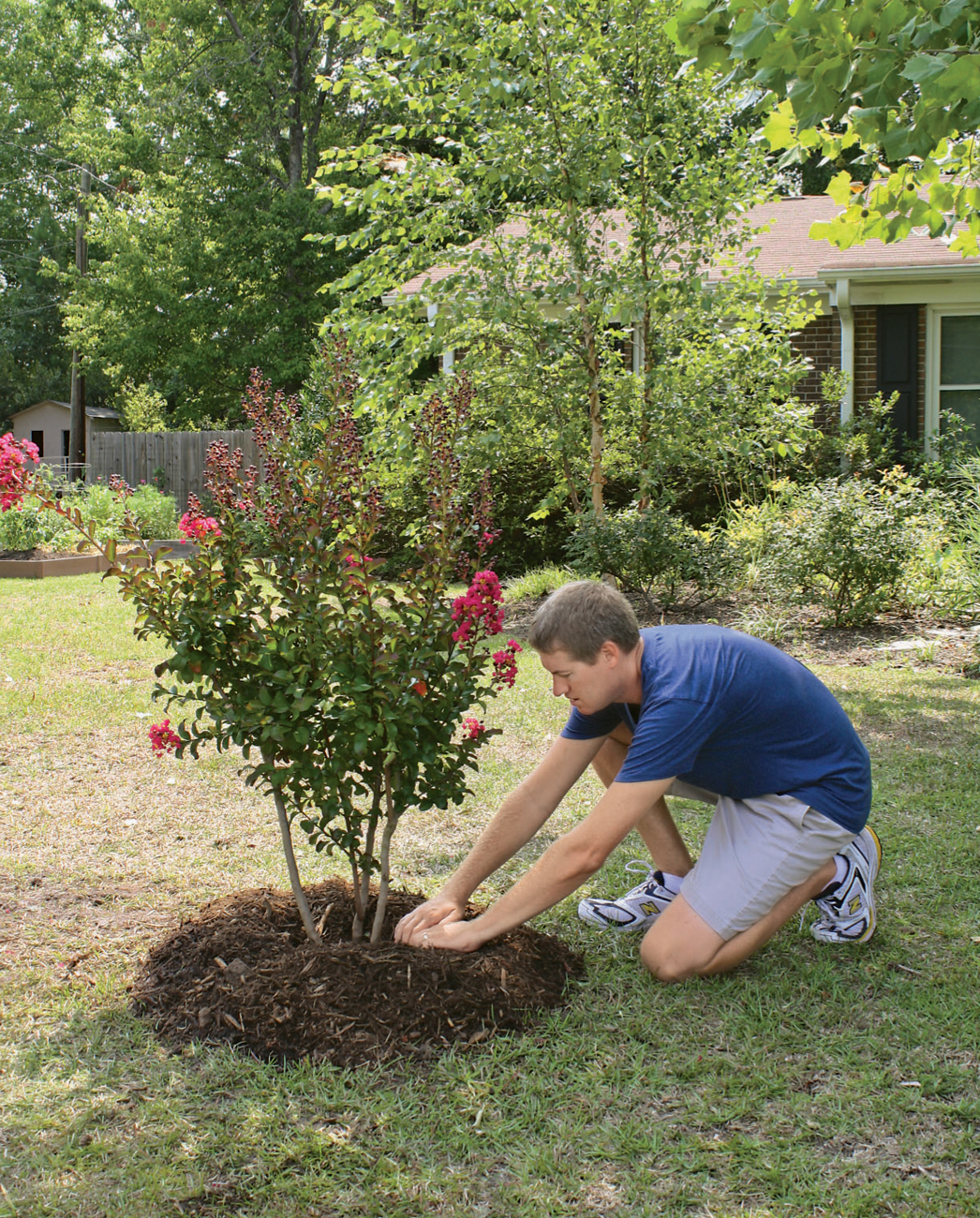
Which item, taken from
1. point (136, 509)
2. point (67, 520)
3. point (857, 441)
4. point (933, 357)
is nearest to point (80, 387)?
point (136, 509)

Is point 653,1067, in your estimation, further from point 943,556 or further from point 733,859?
point 943,556

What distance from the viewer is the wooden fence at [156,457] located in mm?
20562

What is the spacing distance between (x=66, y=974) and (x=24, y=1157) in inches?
34.9

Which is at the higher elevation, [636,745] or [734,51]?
[734,51]

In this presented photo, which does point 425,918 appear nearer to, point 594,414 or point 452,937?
point 452,937

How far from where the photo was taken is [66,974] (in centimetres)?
322

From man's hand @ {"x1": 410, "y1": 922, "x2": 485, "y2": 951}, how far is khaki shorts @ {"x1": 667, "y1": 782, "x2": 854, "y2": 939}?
0.66 meters

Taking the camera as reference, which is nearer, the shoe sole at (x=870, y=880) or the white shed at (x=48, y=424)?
the shoe sole at (x=870, y=880)

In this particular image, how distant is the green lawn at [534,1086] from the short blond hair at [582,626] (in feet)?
3.43

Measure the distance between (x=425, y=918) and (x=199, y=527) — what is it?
1.31 m

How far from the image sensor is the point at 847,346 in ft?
43.2

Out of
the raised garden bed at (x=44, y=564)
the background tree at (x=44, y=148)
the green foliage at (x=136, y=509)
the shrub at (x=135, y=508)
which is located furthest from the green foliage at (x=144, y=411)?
the raised garden bed at (x=44, y=564)

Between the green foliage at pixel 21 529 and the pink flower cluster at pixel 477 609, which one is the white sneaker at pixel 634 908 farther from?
the green foliage at pixel 21 529

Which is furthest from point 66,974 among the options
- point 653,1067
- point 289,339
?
point 289,339
